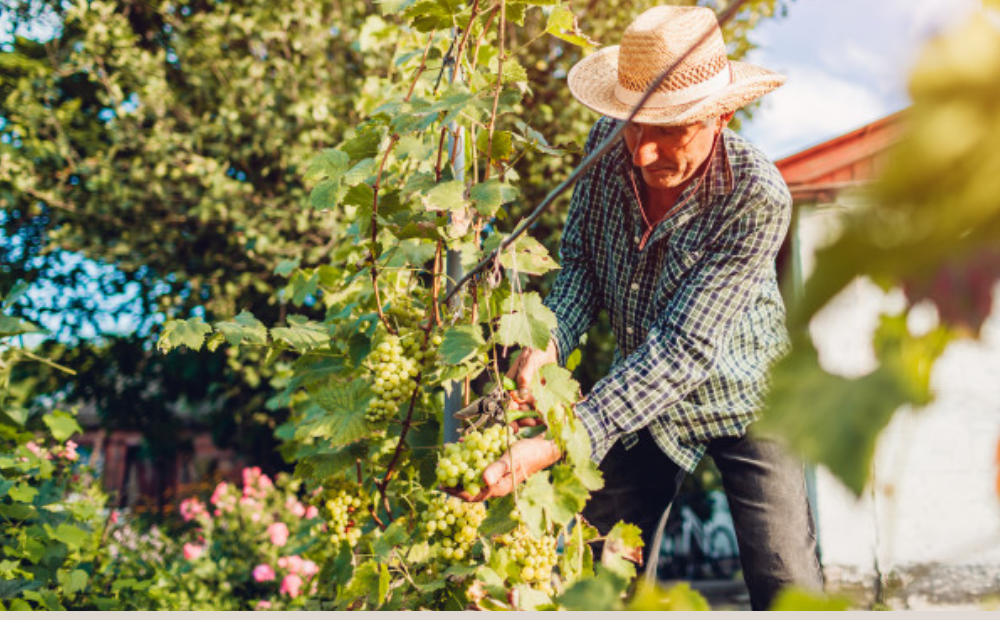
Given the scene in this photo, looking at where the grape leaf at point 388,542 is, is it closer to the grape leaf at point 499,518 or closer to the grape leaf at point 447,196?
the grape leaf at point 499,518

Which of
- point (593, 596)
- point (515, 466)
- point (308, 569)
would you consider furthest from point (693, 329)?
point (308, 569)

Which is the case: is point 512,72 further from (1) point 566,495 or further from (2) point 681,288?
(1) point 566,495

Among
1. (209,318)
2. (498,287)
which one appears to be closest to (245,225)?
(209,318)

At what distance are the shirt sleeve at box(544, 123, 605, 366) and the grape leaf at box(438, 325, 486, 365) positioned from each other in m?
0.75

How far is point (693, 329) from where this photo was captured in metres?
1.76

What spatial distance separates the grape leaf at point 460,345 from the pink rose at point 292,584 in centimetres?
253

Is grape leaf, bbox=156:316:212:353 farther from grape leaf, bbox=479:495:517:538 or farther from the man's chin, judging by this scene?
the man's chin

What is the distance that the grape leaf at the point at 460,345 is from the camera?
4.43 feet

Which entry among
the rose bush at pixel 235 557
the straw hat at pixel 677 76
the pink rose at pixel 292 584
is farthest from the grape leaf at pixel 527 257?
the pink rose at pixel 292 584

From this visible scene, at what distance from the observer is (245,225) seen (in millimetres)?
6039

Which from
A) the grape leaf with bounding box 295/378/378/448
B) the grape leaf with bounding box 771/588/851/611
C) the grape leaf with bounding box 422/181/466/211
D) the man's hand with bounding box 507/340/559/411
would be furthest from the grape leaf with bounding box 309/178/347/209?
the grape leaf with bounding box 771/588/851/611

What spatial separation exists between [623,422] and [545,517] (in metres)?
0.42

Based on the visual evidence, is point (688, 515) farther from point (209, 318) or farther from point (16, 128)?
point (16, 128)

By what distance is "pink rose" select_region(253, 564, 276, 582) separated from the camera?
3732 mm
